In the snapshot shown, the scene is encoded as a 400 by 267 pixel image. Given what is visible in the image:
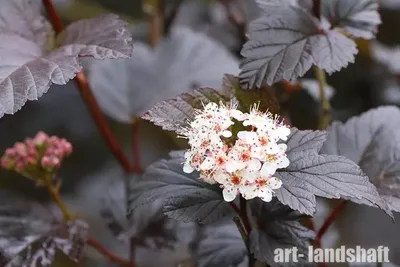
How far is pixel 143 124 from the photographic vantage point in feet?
4.94

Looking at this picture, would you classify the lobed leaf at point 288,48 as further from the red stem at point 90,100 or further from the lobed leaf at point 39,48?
the red stem at point 90,100

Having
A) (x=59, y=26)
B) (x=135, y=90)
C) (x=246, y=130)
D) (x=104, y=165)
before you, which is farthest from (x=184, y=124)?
(x=104, y=165)

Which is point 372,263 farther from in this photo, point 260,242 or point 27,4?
point 27,4

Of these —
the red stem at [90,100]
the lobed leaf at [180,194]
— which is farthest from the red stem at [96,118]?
the lobed leaf at [180,194]

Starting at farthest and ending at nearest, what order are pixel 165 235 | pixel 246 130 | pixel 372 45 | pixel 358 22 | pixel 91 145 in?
pixel 91 145 < pixel 372 45 < pixel 165 235 < pixel 358 22 < pixel 246 130

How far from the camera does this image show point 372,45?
127 cm

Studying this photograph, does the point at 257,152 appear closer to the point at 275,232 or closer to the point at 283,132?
the point at 283,132

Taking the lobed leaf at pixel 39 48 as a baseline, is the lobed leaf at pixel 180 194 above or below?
below

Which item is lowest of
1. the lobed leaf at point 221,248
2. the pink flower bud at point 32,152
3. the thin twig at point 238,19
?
the lobed leaf at point 221,248

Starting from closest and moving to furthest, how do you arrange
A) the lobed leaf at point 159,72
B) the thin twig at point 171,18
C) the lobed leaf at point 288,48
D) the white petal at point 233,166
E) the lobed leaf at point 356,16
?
1. the white petal at point 233,166
2. the lobed leaf at point 288,48
3. the lobed leaf at point 356,16
4. the lobed leaf at point 159,72
5. the thin twig at point 171,18

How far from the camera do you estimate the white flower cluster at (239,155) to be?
602 mm

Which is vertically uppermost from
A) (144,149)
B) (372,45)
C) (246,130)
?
(246,130)

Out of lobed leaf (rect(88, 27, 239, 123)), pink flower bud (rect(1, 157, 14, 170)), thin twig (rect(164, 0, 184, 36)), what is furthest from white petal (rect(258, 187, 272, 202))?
thin twig (rect(164, 0, 184, 36))

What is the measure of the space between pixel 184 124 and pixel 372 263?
0.39m
